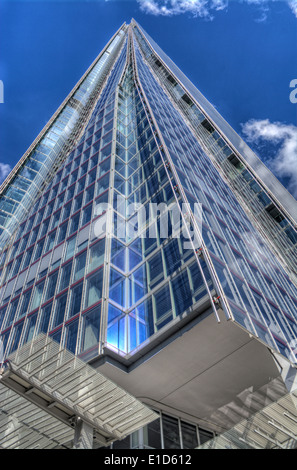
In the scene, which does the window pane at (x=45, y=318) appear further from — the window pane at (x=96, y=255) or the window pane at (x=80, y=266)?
the window pane at (x=96, y=255)

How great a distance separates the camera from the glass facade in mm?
19070

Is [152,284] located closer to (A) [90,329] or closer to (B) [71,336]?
(A) [90,329]

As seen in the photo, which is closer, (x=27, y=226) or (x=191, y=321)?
(x=191, y=321)

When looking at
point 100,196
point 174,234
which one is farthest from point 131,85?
point 174,234

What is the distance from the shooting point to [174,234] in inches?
873

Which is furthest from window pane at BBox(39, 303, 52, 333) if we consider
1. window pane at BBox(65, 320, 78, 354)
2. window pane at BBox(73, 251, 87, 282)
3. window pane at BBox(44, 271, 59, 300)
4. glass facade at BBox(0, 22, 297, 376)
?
window pane at BBox(65, 320, 78, 354)

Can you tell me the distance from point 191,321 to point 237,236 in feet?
38.2

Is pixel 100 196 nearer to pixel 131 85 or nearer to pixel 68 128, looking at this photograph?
pixel 131 85

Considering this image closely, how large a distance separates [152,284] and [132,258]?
9.30 ft

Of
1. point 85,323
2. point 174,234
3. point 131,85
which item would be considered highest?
point 131,85

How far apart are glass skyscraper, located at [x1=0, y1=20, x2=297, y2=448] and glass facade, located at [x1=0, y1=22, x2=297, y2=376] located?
0.08 metres

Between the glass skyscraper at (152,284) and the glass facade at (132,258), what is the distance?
83mm

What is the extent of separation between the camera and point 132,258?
77.5 ft

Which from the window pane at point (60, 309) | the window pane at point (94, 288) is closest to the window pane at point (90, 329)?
the window pane at point (94, 288)
